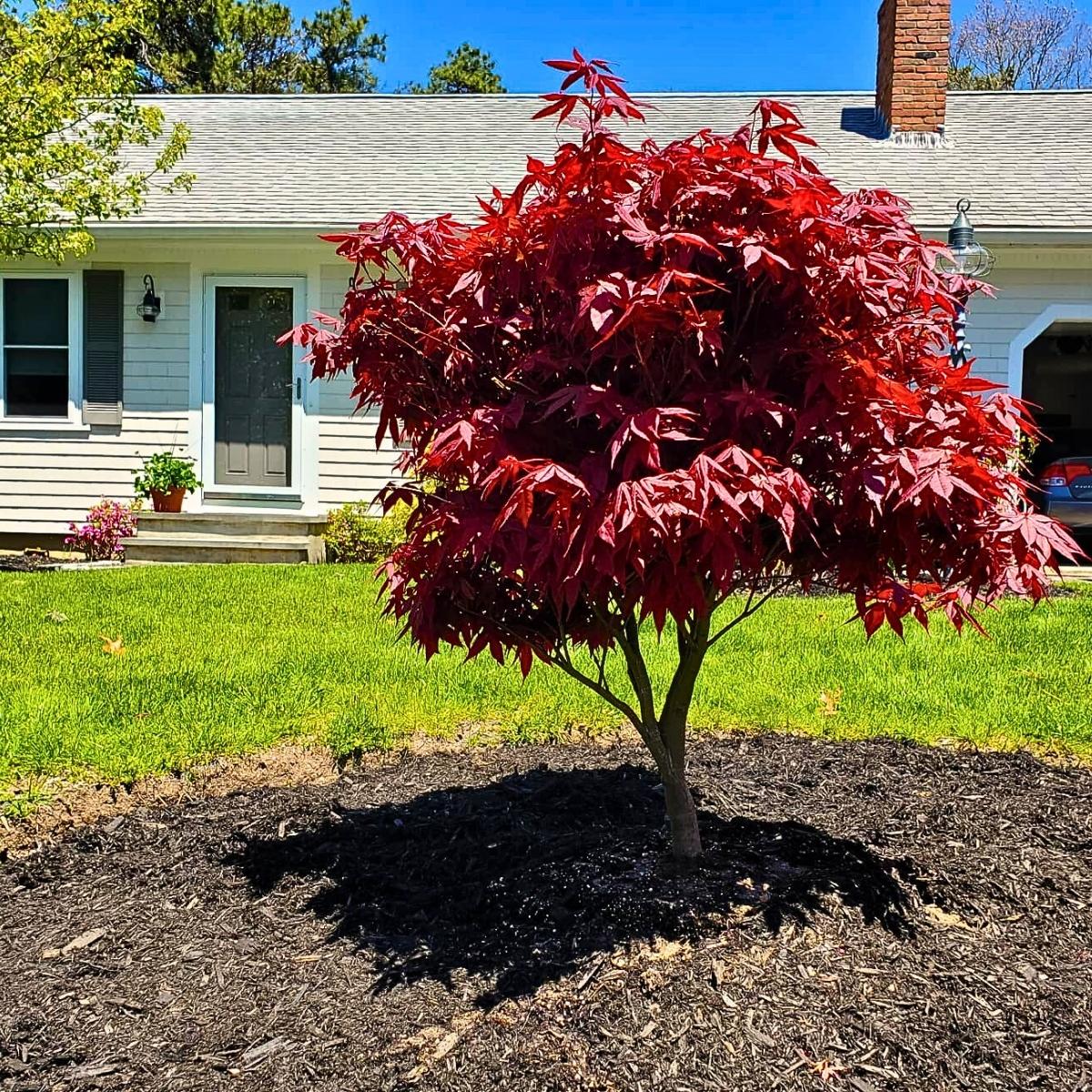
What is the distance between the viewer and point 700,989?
2.54 metres

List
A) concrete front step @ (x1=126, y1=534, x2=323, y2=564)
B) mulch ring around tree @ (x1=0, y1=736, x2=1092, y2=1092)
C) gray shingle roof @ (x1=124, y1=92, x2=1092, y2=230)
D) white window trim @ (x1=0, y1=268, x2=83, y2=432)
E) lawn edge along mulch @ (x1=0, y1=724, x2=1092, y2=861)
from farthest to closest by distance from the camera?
white window trim @ (x1=0, y1=268, x2=83, y2=432)
gray shingle roof @ (x1=124, y1=92, x2=1092, y2=230)
concrete front step @ (x1=126, y1=534, x2=323, y2=564)
lawn edge along mulch @ (x1=0, y1=724, x2=1092, y2=861)
mulch ring around tree @ (x1=0, y1=736, x2=1092, y2=1092)

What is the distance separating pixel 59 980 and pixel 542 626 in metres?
1.54

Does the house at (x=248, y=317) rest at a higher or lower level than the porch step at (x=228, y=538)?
higher

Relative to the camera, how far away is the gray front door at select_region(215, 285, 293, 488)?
10781mm

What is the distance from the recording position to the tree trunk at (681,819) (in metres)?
3.09

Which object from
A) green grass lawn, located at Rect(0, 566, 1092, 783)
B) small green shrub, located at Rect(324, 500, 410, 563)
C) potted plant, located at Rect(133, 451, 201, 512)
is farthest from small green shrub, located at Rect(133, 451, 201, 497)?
green grass lawn, located at Rect(0, 566, 1092, 783)

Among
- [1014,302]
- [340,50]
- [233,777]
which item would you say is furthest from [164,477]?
[340,50]

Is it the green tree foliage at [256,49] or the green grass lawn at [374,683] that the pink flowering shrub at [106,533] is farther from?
the green tree foliage at [256,49]

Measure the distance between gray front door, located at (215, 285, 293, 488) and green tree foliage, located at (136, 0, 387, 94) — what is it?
1635 centimetres

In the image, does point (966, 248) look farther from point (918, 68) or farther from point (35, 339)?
point (35, 339)

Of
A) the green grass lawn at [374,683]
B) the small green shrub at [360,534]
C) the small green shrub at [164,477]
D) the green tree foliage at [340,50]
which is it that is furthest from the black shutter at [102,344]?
the green tree foliage at [340,50]

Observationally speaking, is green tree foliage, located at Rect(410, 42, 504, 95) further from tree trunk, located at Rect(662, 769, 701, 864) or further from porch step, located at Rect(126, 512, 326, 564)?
tree trunk, located at Rect(662, 769, 701, 864)

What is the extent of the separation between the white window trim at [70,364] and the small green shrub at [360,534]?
300 cm

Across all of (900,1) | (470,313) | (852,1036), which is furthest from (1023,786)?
→ (900,1)
